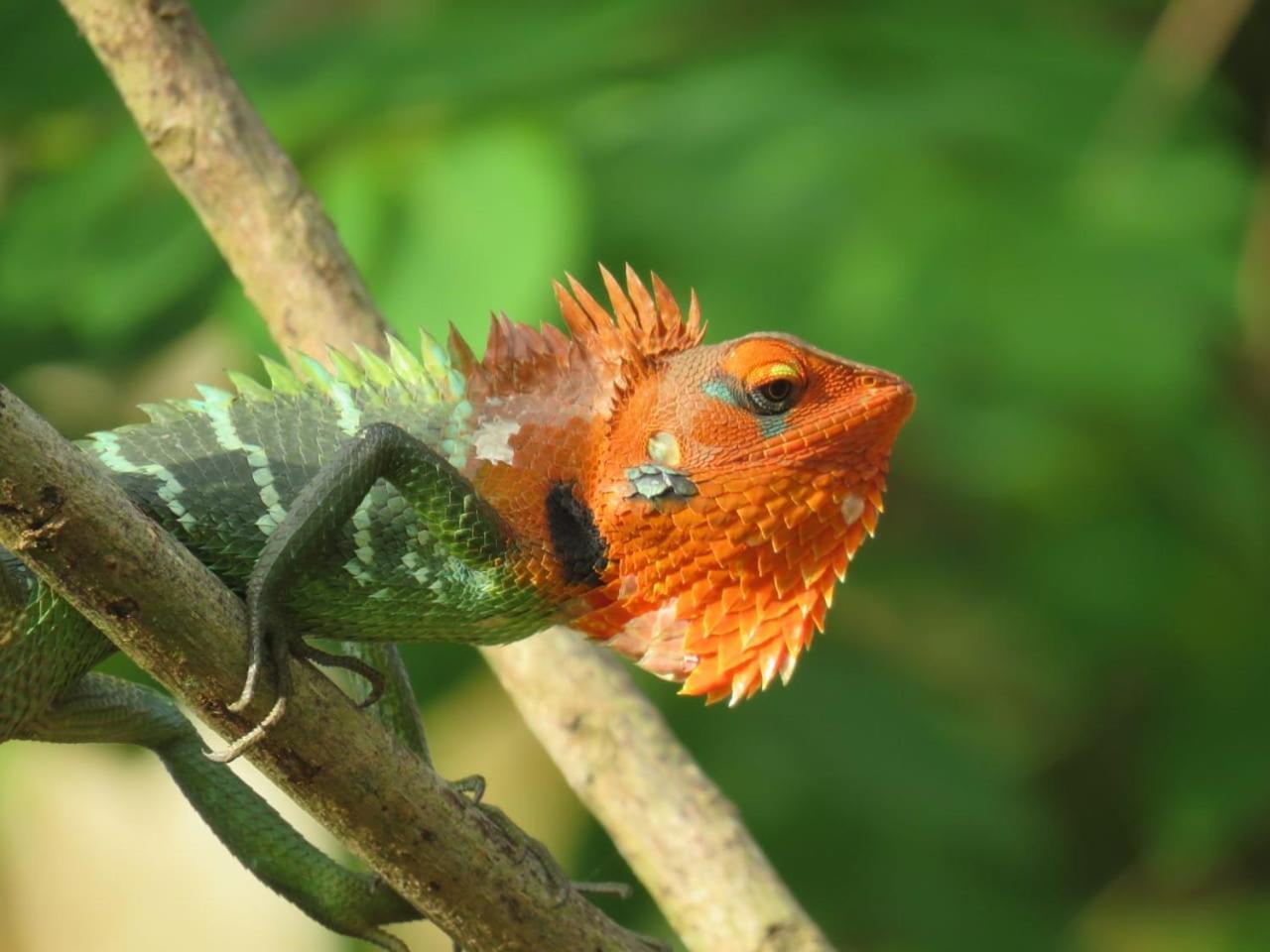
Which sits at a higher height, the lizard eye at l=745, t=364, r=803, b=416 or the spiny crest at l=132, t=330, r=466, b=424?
the spiny crest at l=132, t=330, r=466, b=424

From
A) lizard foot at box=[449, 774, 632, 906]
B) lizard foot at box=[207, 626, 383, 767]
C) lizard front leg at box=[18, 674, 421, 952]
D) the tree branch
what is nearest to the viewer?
lizard foot at box=[207, 626, 383, 767]

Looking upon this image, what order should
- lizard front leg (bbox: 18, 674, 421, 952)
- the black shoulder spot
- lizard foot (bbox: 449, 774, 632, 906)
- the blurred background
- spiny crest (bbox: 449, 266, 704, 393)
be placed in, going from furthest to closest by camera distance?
1. the blurred background
2. lizard front leg (bbox: 18, 674, 421, 952)
3. spiny crest (bbox: 449, 266, 704, 393)
4. the black shoulder spot
5. lizard foot (bbox: 449, 774, 632, 906)

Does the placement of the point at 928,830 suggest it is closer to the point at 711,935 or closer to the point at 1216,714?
the point at 1216,714

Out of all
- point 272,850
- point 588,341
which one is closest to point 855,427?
point 588,341

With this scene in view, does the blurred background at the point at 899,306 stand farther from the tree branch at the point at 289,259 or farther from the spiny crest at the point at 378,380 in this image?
the spiny crest at the point at 378,380

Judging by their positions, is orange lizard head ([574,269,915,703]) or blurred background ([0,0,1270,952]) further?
blurred background ([0,0,1270,952])

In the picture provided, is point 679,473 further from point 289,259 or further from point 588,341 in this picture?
point 289,259

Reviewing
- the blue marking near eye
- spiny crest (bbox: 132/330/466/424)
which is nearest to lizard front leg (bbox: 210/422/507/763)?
spiny crest (bbox: 132/330/466/424)

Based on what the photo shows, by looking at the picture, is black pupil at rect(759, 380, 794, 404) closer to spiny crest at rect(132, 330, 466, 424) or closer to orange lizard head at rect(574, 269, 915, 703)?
orange lizard head at rect(574, 269, 915, 703)
